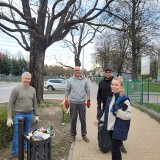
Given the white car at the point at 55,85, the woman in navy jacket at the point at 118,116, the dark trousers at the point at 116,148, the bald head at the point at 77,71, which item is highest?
the bald head at the point at 77,71

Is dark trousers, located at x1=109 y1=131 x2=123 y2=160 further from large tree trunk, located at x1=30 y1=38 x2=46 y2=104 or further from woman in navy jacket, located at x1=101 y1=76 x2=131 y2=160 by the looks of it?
large tree trunk, located at x1=30 y1=38 x2=46 y2=104

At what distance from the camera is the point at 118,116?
471 centimetres

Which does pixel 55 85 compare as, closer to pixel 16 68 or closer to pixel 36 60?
pixel 36 60

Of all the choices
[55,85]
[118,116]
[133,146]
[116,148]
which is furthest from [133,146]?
[55,85]

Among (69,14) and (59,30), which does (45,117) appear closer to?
(59,30)

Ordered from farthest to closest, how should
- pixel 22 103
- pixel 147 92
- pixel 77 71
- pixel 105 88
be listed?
1. pixel 147 92
2. pixel 77 71
3. pixel 105 88
4. pixel 22 103

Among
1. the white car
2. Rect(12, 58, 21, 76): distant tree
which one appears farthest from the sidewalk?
Rect(12, 58, 21, 76): distant tree

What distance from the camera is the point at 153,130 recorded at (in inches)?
378

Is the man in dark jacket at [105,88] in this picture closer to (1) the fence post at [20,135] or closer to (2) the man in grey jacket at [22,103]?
(2) the man in grey jacket at [22,103]

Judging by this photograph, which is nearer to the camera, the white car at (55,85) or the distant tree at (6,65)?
the white car at (55,85)

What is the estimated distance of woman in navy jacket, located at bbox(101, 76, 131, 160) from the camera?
471cm

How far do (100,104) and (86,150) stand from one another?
1147 mm

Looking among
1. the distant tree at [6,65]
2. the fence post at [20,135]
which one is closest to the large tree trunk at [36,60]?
the fence post at [20,135]

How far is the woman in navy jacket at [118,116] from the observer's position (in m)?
4.71
